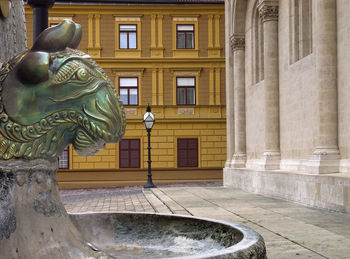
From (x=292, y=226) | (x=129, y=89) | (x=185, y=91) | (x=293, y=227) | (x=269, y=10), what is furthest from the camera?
(x=185, y=91)

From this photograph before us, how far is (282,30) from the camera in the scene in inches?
633

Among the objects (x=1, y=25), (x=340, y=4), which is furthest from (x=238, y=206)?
(x=1, y=25)

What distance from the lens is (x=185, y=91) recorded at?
3134cm

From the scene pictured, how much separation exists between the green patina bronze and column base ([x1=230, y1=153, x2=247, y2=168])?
18.9 meters

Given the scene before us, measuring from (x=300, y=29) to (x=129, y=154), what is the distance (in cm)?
1748

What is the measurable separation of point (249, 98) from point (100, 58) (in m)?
13.5

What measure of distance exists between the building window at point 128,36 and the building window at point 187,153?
6448 mm

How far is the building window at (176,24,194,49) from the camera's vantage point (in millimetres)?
31578

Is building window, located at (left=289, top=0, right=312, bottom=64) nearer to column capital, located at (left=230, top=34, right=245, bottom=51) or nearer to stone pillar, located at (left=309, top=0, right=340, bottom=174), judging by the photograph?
stone pillar, located at (left=309, top=0, right=340, bottom=174)

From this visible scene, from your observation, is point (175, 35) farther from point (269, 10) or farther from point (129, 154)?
point (269, 10)

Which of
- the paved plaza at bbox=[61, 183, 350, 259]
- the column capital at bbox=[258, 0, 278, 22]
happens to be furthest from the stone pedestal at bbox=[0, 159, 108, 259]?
the column capital at bbox=[258, 0, 278, 22]

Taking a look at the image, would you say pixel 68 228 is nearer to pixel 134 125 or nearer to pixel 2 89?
pixel 2 89

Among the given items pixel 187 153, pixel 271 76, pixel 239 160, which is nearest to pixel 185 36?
pixel 187 153

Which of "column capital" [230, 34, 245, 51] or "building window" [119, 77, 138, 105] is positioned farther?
"building window" [119, 77, 138, 105]
